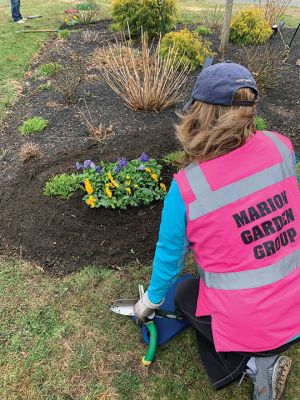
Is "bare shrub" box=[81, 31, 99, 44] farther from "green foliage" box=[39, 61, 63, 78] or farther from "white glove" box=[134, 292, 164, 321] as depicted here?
"white glove" box=[134, 292, 164, 321]

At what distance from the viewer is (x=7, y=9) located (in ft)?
35.4

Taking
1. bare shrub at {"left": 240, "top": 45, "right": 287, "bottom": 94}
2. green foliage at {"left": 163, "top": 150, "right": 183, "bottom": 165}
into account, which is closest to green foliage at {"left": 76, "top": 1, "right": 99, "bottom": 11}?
bare shrub at {"left": 240, "top": 45, "right": 287, "bottom": 94}

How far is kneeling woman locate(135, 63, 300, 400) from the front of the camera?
65.6 inches

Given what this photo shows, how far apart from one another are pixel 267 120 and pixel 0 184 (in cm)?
321

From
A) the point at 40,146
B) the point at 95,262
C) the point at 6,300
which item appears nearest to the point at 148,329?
the point at 95,262

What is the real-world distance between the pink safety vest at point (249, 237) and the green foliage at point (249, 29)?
5626 millimetres

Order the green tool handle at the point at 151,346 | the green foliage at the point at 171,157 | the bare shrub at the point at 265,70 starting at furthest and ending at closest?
the bare shrub at the point at 265,70, the green foliage at the point at 171,157, the green tool handle at the point at 151,346

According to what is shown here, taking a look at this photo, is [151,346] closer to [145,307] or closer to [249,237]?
[145,307]

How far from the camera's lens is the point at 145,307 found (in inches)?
90.2

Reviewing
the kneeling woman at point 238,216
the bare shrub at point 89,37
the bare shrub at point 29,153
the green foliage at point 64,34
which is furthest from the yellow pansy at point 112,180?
the green foliage at point 64,34

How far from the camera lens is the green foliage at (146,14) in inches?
248

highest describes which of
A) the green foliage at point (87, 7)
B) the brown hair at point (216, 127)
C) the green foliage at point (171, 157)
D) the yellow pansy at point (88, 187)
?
the brown hair at point (216, 127)

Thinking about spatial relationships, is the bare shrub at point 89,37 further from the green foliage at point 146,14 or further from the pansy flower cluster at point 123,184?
the pansy flower cluster at point 123,184

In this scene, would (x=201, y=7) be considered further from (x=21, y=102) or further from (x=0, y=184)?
(x=0, y=184)
